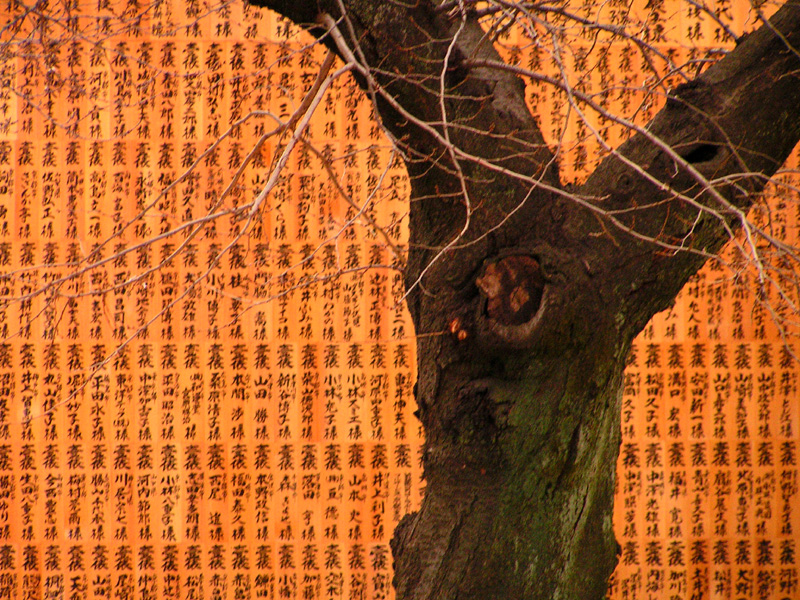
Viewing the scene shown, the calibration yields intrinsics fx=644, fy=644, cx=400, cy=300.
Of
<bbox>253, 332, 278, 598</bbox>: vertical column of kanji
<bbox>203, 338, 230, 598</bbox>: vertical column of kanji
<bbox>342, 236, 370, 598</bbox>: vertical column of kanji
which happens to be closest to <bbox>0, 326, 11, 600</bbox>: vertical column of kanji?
<bbox>203, 338, 230, 598</bbox>: vertical column of kanji

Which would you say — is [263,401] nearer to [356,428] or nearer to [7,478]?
[356,428]

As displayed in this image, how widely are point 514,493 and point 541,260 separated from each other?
0.45 meters

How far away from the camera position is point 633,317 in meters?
1.28

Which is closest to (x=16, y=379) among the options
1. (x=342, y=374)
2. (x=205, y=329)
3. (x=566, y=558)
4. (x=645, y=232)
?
(x=205, y=329)

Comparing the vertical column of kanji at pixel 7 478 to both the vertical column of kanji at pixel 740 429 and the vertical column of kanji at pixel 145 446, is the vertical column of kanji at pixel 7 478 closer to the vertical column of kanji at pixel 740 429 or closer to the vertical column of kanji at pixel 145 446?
the vertical column of kanji at pixel 145 446

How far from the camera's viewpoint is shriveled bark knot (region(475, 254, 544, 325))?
1203 millimetres

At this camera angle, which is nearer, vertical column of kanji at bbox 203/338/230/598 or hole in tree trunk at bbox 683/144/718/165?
hole in tree trunk at bbox 683/144/718/165

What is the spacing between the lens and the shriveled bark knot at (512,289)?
120 cm

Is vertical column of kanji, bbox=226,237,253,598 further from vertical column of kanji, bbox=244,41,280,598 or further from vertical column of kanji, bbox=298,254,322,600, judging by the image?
vertical column of kanji, bbox=298,254,322,600

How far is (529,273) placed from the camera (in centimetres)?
122

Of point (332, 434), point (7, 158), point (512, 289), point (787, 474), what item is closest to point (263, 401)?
point (332, 434)

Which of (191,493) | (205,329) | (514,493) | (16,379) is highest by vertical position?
(205,329)

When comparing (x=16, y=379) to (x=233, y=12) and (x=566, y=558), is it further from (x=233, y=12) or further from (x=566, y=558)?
(x=566, y=558)

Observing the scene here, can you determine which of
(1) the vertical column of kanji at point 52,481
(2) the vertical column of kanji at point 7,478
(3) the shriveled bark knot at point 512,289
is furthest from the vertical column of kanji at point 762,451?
(2) the vertical column of kanji at point 7,478
